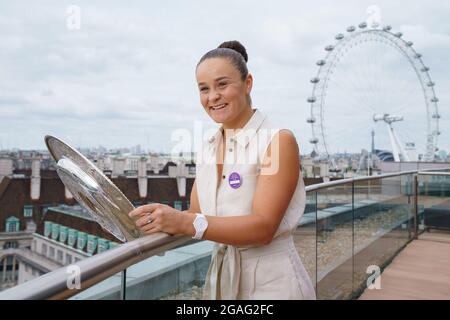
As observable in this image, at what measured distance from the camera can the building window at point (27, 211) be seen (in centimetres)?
2353

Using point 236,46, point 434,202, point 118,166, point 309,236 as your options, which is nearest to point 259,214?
point 236,46

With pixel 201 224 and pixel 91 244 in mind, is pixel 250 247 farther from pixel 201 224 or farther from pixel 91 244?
pixel 91 244

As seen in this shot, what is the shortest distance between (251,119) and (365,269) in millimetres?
2325

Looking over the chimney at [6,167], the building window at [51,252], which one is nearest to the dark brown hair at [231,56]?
the building window at [51,252]

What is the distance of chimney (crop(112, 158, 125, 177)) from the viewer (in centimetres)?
2283

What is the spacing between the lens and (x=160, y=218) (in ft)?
2.30

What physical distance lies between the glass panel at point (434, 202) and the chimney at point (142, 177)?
19.9 m

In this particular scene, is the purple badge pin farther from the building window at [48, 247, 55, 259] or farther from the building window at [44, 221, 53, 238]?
the building window at [44, 221, 53, 238]

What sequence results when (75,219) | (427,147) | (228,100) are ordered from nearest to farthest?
1. (228,100)
2. (427,147)
3. (75,219)

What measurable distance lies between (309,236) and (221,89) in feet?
4.60
